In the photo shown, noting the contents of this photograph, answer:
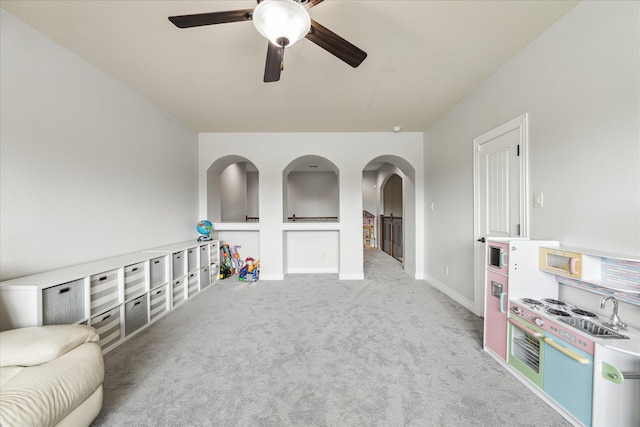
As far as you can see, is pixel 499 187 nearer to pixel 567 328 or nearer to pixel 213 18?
pixel 567 328

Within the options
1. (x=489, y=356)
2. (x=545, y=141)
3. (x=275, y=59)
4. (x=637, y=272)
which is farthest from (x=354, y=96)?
(x=489, y=356)

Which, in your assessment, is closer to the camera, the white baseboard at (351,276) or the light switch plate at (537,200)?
the light switch plate at (537,200)

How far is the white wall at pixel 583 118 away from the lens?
1.36 metres

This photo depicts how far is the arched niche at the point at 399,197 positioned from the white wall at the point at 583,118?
2.04m

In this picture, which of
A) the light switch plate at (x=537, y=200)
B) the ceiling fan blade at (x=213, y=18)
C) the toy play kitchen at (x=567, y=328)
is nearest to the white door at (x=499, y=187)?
the light switch plate at (x=537, y=200)

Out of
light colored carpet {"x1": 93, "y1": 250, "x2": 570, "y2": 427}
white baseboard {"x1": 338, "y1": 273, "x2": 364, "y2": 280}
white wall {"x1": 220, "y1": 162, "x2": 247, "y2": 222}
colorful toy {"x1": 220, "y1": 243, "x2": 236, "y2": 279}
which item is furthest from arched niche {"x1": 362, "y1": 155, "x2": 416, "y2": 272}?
white wall {"x1": 220, "y1": 162, "x2": 247, "y2": 222}

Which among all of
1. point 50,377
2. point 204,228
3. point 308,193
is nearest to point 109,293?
point 50,377

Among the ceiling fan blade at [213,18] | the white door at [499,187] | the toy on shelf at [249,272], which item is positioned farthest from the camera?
the toy on shelf at [249,272]

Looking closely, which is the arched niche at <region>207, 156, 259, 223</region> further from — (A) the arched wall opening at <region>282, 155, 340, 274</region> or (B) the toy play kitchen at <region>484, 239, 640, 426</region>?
(B) the toy play kitchen at <region>484, 239, 640, 426</region>

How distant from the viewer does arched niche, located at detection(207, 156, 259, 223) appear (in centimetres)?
428

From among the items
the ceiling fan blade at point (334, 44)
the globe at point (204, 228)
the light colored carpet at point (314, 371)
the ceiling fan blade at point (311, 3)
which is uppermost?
the ceiling fan blade at point (311, 3)

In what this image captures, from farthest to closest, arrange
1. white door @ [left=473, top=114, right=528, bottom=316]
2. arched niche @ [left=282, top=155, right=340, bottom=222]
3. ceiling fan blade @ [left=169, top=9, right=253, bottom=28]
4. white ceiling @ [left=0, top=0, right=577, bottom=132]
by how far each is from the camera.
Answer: arched niche @ [left=282, top=155, right=340, bottom=222], white door @ [left=473, top=114, right=528, bottom=316], white ceiling @ [left=0, top=0, right=577, bottom=132], ceiling fan blade @ [left=169, top=9, right=253, bottom=28]

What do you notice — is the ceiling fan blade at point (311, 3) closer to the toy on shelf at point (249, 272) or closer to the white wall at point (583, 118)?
the white wall at point (583, 118)

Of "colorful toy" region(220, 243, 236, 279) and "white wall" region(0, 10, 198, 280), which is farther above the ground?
"white wall" region(0, 10, 198, 280)
